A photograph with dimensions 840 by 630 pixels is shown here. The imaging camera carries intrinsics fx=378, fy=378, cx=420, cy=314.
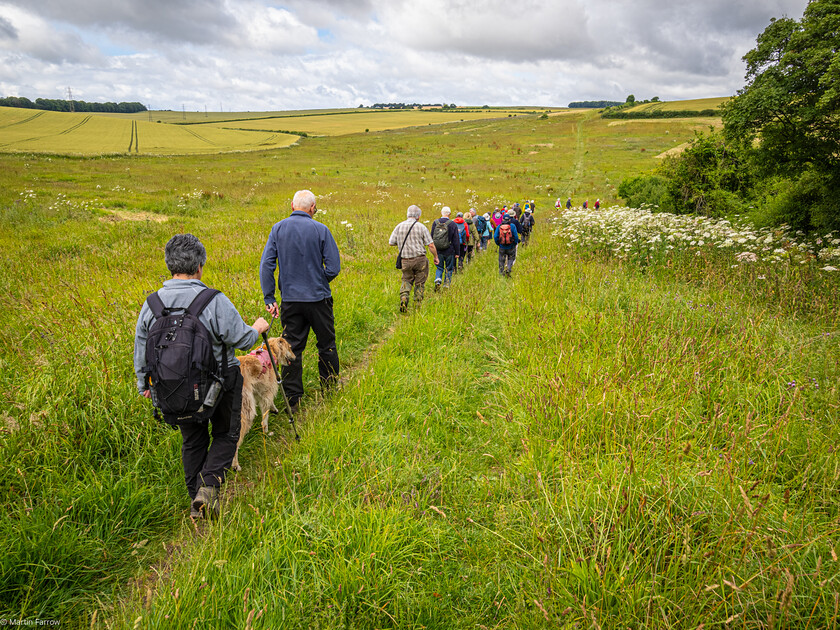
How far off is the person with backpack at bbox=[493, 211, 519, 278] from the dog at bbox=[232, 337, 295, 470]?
23.1 ft

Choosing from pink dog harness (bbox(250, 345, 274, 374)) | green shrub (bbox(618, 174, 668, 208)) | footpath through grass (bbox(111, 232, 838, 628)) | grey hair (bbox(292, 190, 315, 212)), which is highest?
green shrub (bbox(618, 174, 668, 208))

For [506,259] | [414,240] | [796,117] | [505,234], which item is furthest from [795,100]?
[414,240]

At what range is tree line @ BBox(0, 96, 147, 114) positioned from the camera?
369ft

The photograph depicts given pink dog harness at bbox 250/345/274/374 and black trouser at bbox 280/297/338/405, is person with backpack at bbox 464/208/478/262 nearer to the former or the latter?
black trouser at bbox 280/297/338/405

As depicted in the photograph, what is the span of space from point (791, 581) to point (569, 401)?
227 centimetres

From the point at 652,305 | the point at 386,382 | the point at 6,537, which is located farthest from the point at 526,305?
the point at 6,537

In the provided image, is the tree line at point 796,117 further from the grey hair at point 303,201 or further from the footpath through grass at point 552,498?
the grey hair at point 303,201

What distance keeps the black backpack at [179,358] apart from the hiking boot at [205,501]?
2.16 ft

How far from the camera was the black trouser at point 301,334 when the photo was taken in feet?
16.3

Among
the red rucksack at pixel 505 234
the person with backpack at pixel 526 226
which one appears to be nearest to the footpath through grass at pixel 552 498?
the red rucksack at pixel 505 234

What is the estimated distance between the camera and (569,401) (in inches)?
150

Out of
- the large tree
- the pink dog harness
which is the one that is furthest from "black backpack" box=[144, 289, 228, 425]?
the large tree

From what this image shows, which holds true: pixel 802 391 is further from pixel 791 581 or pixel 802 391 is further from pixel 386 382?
pixel 386 382

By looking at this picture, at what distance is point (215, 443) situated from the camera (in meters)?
3.33
